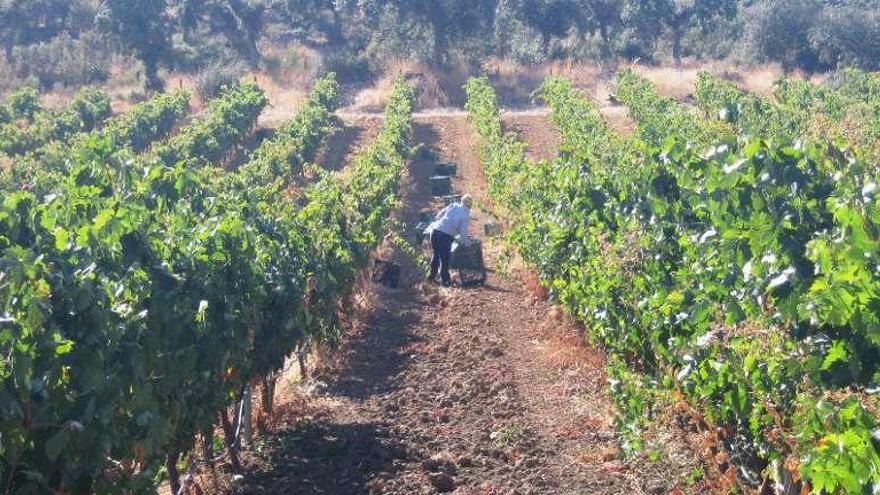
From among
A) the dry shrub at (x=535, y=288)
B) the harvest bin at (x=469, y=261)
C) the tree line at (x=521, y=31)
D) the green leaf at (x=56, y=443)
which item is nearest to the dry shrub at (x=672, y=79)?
the tree line at (x=521, y=31)

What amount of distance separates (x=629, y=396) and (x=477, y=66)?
1319 inches

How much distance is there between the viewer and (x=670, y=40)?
1876 inches

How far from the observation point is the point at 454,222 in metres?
13.9

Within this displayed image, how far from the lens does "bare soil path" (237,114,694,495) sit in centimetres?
726

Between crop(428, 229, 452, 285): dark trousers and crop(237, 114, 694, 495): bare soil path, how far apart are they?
44cm

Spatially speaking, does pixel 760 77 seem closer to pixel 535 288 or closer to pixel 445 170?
pixel 445 170

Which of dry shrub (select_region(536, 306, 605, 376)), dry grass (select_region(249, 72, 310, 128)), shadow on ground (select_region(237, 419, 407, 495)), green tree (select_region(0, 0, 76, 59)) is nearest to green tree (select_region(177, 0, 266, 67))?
dry grass (select_region(249, 72, 310, 128))

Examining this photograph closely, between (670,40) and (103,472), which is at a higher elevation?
(103,472)

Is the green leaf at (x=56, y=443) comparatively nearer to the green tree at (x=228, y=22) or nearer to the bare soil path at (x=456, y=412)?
the bare soil path at (x=456, y=412)

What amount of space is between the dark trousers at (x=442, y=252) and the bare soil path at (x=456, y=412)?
0.44 metres

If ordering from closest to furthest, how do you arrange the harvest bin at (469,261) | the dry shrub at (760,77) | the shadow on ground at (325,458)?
the shadow on ground at (325,458)
the harvest bin at (469,261)
the dry shrub at (760,77)

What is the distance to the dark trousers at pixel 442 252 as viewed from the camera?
13844 millimetres

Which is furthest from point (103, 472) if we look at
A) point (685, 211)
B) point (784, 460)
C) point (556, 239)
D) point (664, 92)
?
point (664, 92)

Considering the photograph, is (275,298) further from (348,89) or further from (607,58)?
(607,58)
